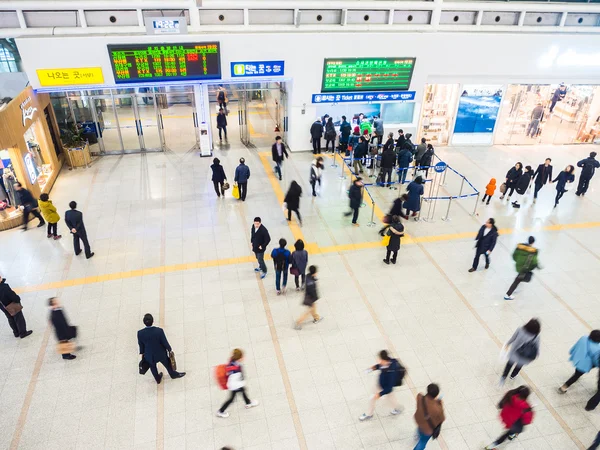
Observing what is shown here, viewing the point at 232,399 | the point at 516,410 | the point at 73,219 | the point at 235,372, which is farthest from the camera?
the point at 73,219

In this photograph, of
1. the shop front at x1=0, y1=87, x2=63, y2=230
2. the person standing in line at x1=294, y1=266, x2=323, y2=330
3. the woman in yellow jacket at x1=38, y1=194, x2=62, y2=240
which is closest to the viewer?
the person standing in line at x1=294, y1=266, x2=323, y2=330

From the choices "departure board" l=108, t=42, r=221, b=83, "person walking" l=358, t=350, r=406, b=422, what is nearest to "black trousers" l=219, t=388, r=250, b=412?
"person walking" l=358, t=350, r=406, b=422

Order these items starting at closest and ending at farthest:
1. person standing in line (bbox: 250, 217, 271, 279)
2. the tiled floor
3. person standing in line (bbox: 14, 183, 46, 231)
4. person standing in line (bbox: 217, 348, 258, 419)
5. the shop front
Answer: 1. person standing in line (bbox: 217, 348, 258, 419)
2. the tiled floor
3. person standing in line (bbox: 250, 217, 271, 279)
4. person standing in line (bbox: 14, 183, 46, 231)
5. the shop front

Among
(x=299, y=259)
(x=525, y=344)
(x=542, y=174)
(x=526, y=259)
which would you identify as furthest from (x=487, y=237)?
(x=542, y=174)

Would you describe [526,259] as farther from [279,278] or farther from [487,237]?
[279,278]

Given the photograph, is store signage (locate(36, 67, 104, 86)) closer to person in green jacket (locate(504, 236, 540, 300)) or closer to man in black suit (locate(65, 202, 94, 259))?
man in black suit (locate(65, 202, 94, 259))

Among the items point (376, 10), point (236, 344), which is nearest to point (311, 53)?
point (376, 10)

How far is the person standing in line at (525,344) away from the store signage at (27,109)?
12.1 metres

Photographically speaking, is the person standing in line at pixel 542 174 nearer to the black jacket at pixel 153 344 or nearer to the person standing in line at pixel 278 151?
the person standing in line at pixel 278 151

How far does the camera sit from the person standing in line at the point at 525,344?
5641 mm

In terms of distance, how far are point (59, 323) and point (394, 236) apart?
6116mm

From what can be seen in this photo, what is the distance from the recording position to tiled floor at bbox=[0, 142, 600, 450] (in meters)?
5.77

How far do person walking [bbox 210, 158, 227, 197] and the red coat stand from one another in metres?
8.42

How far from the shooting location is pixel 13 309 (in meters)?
6.55
